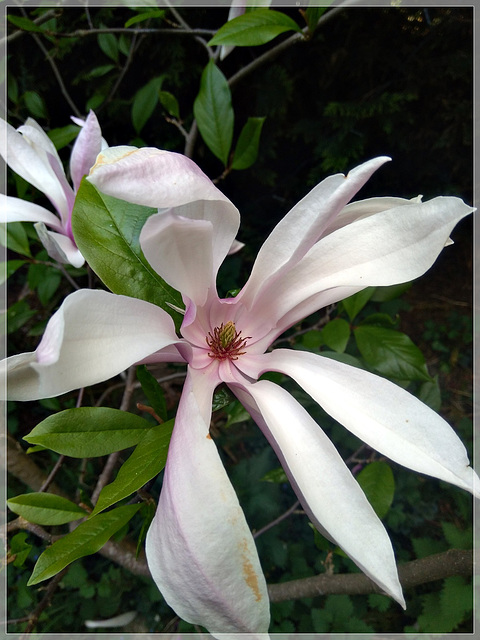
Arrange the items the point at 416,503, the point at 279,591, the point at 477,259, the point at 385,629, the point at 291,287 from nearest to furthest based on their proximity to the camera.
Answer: the point at 291,287
the point at 279,591
the point at 385,629
the point at 416,503
the point at 477,259

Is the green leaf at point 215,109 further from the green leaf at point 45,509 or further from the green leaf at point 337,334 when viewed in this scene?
the green leaf at point 45,509

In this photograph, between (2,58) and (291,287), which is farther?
(2,58)

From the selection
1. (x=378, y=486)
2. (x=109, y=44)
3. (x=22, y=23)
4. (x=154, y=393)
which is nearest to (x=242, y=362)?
(x=154, y=393)

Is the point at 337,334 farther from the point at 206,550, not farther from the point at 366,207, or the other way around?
the point at 206,550

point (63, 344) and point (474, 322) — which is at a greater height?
point (63, 344)

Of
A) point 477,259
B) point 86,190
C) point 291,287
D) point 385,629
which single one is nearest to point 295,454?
point 291,287

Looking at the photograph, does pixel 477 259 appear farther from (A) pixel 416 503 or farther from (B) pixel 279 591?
(B) pixel 279 591

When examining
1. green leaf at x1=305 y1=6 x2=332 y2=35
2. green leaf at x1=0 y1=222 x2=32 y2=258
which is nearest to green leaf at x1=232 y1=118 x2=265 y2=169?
green leaf at x1=305 y1=6 x2=332 y2=35

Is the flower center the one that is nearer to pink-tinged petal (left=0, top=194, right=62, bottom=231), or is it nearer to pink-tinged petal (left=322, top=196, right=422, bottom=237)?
pink-tinged petal (left=322, top=196, right=422, bottom=237)
